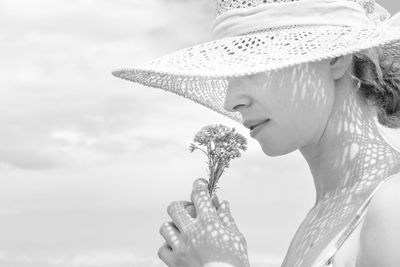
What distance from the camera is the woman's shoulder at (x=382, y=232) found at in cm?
199

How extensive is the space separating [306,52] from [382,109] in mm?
398

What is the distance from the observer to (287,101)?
2.24 metres

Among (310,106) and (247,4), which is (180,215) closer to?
(310,106)

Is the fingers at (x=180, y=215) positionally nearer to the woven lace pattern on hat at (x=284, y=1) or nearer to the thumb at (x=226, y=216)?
the thumb at (x=226, y=216)

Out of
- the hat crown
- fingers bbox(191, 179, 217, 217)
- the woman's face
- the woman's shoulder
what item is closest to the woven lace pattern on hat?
the hat crown

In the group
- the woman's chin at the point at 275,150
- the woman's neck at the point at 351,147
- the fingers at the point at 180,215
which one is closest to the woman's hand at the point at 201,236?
the fingers at the point at 180,215

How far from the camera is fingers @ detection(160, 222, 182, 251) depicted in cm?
241

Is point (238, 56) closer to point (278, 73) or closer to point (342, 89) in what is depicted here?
point (278, 73)

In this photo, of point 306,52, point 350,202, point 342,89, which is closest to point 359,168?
point 350,202

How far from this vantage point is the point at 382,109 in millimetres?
2459

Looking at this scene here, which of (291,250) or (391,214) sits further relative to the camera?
→ (291,250)

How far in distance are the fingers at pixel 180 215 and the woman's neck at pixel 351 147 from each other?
0.44 meters

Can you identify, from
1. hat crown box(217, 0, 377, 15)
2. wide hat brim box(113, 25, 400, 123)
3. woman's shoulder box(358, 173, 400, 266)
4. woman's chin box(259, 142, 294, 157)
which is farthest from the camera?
hat crown box(217, 0, 377, 15)

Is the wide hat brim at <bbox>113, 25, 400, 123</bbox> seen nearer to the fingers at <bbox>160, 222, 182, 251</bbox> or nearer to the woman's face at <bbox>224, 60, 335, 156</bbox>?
the woman's face at <bbox>224, 60, 335, 156</bbox>
